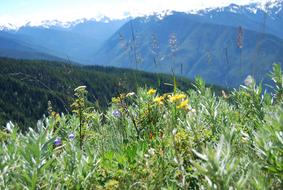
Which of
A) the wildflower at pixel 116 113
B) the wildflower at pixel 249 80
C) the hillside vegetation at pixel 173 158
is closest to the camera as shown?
the hillside vegetation at pixel 173 158

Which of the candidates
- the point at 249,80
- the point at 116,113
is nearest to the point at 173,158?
the point at 249,80

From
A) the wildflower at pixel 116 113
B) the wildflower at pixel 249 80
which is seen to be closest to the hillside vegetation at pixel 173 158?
the wildflower at pixel 249 80

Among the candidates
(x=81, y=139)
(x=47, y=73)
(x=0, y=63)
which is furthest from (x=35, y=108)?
(x=81, y=139)

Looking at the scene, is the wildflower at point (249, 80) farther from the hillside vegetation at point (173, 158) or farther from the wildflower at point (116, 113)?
the wildflower at point (116, 113)

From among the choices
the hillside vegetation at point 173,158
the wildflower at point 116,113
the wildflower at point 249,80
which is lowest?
the wildflower at point 116,113

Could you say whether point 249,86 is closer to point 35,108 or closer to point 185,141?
point 185,141

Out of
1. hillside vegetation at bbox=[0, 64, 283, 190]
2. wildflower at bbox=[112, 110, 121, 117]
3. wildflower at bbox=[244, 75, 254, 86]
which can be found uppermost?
wildflower at bbox=[244, 75, 254, 86]

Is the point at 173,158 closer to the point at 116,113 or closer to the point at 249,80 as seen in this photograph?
the point at 249,80

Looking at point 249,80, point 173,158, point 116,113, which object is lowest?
point 116,113

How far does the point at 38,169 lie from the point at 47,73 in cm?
19062

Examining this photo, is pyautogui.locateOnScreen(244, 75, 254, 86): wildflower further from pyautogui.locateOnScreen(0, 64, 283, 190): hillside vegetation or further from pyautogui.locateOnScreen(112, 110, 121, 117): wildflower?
pyautogui.locateOnScreen(112, 110, 121, 117): wildflower

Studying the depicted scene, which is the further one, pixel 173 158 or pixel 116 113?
pixel 116 113

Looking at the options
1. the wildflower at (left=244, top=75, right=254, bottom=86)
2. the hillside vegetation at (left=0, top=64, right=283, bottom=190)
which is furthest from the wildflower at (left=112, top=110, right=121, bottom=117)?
Answer: the wildflower at (left=244, top=75, right=254, bottom=86)

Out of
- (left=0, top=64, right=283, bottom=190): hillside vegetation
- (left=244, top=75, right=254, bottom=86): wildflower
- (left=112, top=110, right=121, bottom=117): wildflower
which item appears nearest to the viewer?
(left=0, top=64, right=283, bottom=190): hillside vegetation
